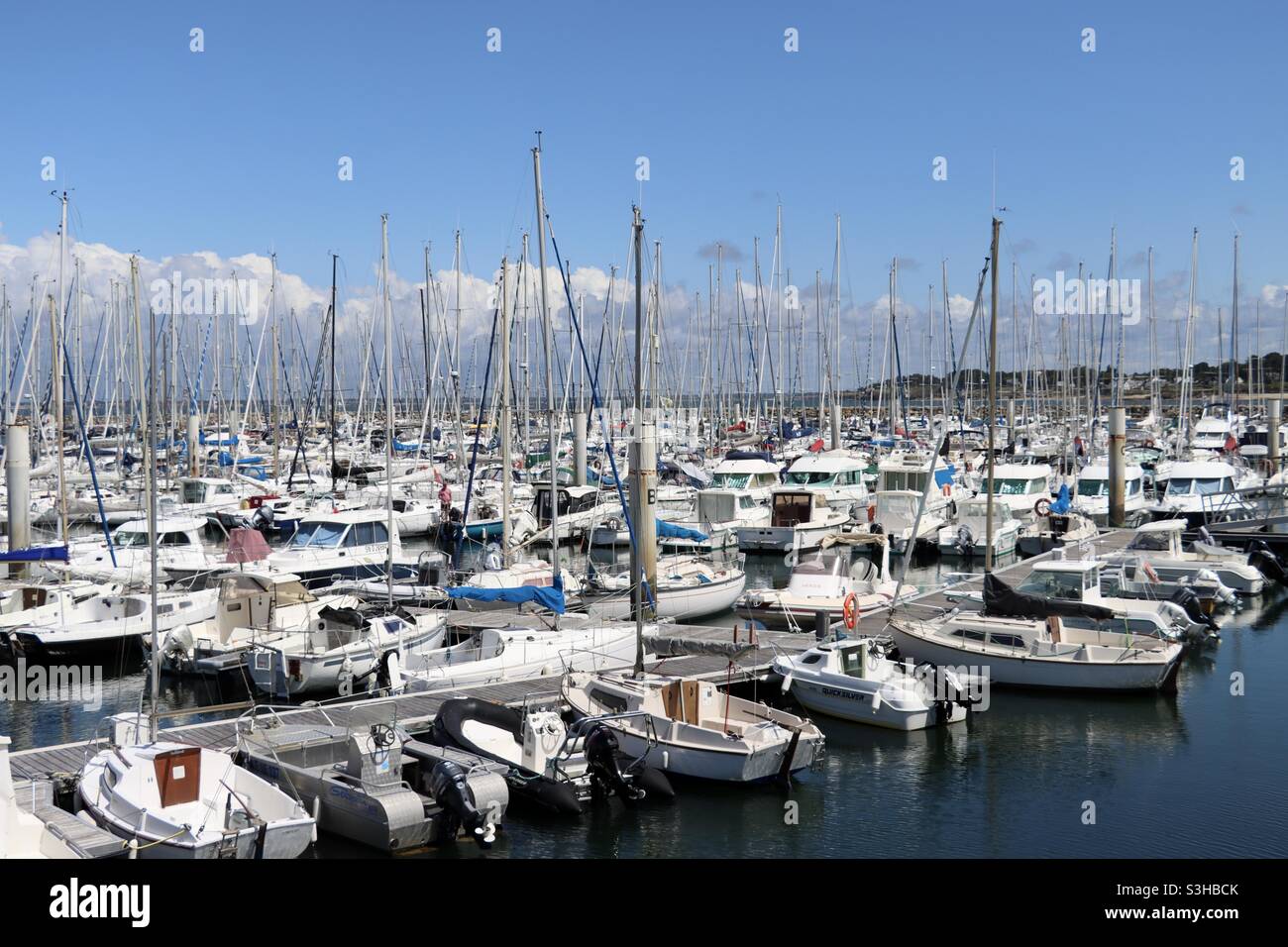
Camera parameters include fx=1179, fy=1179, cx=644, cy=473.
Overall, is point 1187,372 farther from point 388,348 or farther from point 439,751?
point 439,751

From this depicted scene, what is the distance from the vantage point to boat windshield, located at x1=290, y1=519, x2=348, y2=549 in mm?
36312

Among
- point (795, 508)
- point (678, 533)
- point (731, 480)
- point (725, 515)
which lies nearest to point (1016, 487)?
point (795, 508)

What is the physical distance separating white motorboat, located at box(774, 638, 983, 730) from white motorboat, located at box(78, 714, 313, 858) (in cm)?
1036

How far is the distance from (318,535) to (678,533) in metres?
11.6

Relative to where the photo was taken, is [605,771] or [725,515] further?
[725,515]

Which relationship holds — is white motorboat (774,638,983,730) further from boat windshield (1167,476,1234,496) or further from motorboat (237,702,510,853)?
boat windshield (1167,476,1234,496)

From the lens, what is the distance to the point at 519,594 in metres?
28.3

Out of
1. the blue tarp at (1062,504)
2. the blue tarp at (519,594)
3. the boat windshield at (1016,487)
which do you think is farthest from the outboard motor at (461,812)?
the boat windshield at (1016,487)

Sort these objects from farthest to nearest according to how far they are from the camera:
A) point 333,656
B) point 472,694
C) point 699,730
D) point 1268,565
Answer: point 1268,565
point 333,656
point 472,694
point 699,730

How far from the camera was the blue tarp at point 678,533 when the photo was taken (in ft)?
129

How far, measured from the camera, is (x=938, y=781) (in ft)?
63.1

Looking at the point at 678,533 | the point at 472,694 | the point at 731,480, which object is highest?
the point at 731,480

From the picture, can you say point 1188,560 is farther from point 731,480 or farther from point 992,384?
point 731,480

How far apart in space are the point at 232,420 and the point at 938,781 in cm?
6472
